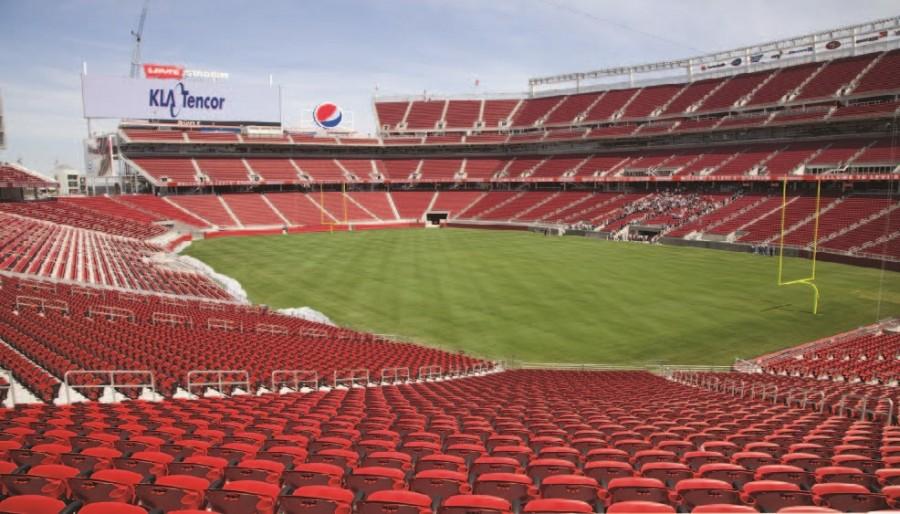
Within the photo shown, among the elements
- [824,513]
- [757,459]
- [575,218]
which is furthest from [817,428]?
[575,218]

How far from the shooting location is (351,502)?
13.0 feet

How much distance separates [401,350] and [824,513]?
17521 mm

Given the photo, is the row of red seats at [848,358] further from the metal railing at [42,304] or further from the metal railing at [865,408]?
the metal railing at [42,304]

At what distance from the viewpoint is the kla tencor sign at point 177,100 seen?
2832 inches

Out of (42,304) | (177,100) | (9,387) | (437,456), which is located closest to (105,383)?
(9,387)

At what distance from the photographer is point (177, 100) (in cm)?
7750

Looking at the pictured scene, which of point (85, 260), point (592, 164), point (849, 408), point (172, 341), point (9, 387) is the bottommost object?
point (849, 408)

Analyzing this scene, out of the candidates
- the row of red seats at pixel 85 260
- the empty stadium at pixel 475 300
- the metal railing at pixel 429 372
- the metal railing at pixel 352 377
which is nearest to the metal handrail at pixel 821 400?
the empty stadium at pixel 475 300

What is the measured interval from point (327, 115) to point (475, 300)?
230ft

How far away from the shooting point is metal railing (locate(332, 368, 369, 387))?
A: 14863 mm

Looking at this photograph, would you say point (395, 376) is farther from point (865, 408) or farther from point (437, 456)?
point (865, 408)

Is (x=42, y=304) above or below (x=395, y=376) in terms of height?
above

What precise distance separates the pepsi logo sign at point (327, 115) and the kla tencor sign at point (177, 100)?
7923 millimetres

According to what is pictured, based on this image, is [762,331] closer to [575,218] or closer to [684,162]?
[575,218]
